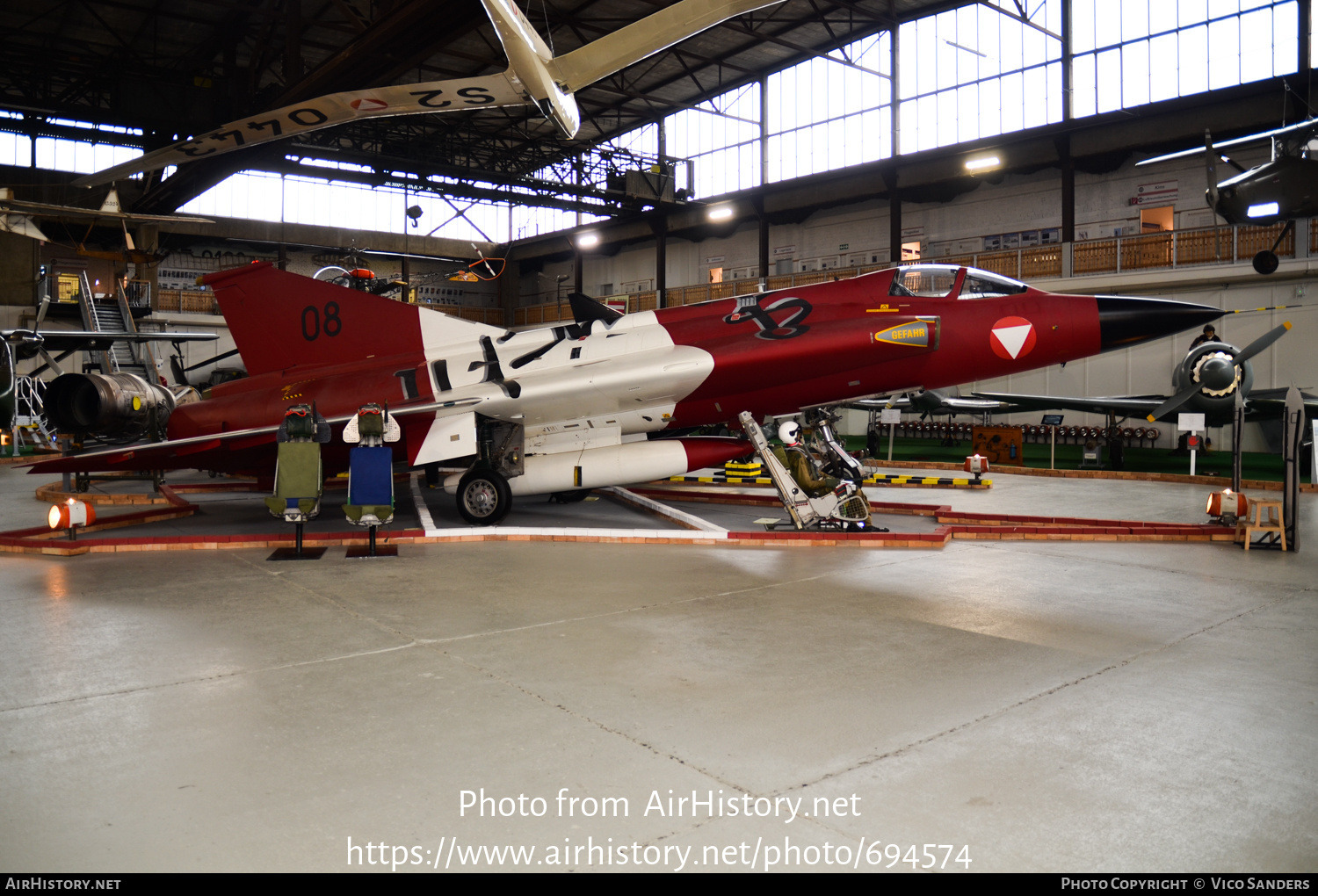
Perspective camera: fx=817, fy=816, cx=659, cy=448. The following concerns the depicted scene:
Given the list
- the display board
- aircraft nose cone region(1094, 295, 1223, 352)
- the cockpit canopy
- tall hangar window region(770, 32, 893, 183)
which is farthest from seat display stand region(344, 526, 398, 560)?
tall hangar window region(770, 32, 893, 183)

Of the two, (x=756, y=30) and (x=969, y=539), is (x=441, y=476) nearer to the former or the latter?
(x=969, y=539)

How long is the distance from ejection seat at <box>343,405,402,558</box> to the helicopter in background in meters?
16.7

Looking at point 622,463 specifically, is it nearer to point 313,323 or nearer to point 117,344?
point 313,323

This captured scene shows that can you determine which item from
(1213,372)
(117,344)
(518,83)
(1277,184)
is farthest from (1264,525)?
(117,344)

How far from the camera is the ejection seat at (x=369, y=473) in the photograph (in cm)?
765

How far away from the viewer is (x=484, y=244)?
45844mm

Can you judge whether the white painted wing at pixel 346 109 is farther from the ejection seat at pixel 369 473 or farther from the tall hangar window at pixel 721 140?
the tall hangar window at pixel 721 140

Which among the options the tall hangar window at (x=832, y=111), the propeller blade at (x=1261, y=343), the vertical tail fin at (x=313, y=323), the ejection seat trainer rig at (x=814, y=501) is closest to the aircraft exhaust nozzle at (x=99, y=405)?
the vertical tail fin at (x=313, y=323)

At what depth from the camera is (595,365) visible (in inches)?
384

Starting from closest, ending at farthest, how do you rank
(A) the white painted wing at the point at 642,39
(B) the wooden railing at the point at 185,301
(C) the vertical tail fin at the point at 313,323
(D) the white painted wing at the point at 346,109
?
(A) the white painted wing at the point at 642,39, (D) the white painted wing at the point at 346,109, (C) the vertical tail fin at the point at 313,323, (B) the wooden railing at the point at 185,301

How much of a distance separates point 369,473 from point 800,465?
4593mm

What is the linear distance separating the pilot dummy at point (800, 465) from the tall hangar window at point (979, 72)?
22.4 m

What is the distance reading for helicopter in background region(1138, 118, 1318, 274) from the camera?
49.5ft

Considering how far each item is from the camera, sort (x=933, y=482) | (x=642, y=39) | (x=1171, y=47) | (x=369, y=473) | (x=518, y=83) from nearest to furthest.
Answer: (x=369, y=473), (x=642, y=39), (x=518, y=83), (x=933, y=482), (x=1171, y=47)
